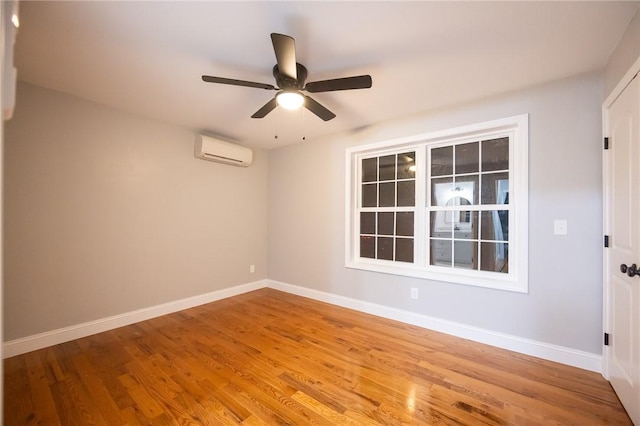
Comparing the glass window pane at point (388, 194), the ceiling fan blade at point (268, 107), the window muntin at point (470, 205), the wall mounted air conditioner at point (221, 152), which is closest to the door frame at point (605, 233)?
the window muntin at point (470, 205)

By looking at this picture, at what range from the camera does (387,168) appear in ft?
Answer: 11.4

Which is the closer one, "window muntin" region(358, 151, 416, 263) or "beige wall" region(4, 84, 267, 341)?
"beige wall" region(4, 84, 267, 341)

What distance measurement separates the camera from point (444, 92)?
258 centimetres

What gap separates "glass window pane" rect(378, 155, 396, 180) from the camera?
3.42 meters

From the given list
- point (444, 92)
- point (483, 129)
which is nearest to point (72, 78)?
point (444, 92)

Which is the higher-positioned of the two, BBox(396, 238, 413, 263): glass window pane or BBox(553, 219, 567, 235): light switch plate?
BBox(553, 219, 567, 235): light switch plate

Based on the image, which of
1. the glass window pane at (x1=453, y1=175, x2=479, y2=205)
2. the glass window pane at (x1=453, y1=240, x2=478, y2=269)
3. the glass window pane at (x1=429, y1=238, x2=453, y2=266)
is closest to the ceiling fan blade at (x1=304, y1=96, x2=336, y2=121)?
the glass window pane at (x1=453, y1=175, x2=479, y2=205)

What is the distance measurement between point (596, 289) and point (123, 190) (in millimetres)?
4611

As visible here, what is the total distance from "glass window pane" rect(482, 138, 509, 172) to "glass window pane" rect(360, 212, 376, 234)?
1398 mm

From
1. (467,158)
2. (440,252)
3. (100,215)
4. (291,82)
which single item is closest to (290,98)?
(291,82)

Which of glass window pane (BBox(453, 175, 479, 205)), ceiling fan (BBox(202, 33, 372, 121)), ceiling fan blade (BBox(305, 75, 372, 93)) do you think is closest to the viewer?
ceiling fan (BBox(202, 33, 372, 121))

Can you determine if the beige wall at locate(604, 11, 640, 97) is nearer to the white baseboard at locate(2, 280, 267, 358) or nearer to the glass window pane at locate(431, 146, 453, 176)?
the glass window pane at locate(431, 146, 453, 176)

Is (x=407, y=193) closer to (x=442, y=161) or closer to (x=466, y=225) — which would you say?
(x=442, y=161)

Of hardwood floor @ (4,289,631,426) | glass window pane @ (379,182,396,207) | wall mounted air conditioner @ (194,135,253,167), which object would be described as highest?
wall mounted air conditioner @ (194,135,253,167)
